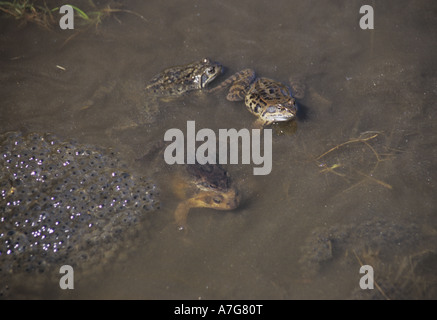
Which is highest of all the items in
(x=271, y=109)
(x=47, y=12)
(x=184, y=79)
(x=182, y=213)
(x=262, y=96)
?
(x=47, y=12)

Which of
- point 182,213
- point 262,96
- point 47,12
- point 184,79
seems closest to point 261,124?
point 262,96

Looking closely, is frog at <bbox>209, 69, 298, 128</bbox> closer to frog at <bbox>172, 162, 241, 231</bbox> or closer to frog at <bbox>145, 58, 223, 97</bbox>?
frog at <bbox>145, 58, 223, 97</bbox>

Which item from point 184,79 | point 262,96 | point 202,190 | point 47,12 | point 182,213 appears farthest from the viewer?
point 47,12

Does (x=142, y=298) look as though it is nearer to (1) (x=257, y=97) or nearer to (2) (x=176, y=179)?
(2) (x=176, y=179)

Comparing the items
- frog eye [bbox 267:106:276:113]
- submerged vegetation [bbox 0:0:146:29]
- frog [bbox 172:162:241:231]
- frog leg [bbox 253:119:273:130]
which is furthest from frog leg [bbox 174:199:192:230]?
submerged vegetation [bbox 0:0:146:29]

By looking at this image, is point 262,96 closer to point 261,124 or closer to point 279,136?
point 261,124

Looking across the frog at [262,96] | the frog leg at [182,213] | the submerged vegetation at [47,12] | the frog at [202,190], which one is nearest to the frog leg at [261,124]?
the frog at [262,96]
